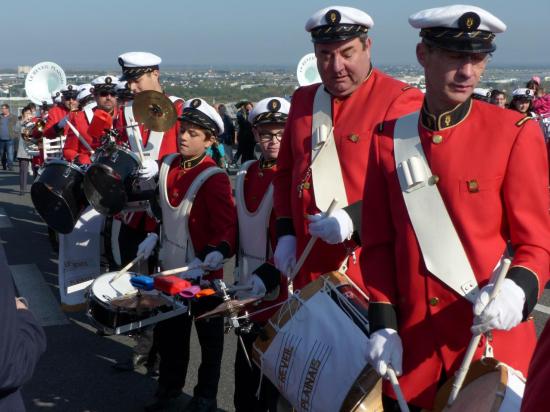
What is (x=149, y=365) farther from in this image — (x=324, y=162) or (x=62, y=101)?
(x=62, y=101)

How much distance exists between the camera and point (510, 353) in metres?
2.43

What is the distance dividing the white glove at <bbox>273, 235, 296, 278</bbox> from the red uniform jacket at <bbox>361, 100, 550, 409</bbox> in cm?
88

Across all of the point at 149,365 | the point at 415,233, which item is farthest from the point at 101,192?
the point at 415,233

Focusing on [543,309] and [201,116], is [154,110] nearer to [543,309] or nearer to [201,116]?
[201,116]

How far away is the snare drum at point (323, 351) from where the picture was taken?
2510 mm

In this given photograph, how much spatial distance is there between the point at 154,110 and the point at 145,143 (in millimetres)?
438

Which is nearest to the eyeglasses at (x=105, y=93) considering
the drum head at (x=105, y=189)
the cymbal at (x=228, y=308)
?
the drum head at (x=105, y=189)

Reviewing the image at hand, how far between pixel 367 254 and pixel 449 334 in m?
0.38

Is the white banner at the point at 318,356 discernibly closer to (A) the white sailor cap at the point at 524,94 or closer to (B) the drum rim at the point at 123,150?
(B) the drum rim at the point at 123,150

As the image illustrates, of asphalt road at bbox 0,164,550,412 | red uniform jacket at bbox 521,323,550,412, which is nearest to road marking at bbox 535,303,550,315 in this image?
asphalt road at bbox 0,164,550,412

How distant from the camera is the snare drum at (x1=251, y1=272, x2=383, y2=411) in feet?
8.23

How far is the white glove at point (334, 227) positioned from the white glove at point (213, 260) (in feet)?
3.65

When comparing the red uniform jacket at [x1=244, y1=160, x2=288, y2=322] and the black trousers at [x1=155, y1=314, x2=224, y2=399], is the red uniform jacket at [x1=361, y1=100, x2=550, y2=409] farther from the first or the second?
the black trousers at [x1=155, y1=314, x2=224, y2=399]

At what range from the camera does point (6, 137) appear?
67.5ft
